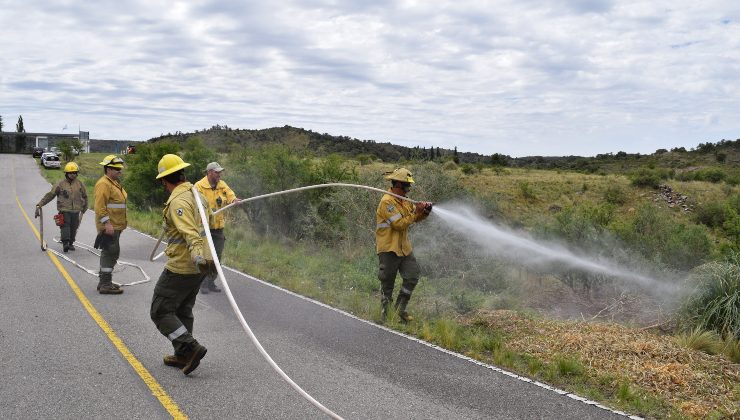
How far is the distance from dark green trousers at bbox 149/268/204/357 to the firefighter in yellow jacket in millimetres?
2731

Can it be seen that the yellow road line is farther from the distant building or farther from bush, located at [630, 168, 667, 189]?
the distant building

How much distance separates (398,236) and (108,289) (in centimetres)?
464

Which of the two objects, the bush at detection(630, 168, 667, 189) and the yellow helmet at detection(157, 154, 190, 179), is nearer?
the yellow helmet at detection(157, 154, 190, 179)

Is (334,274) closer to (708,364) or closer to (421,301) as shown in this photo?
(421,301)

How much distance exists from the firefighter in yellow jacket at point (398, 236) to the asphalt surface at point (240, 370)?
0.67m

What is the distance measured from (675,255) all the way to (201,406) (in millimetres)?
10054

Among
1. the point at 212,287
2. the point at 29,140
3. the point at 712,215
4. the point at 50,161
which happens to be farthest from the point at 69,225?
the point at 29,140

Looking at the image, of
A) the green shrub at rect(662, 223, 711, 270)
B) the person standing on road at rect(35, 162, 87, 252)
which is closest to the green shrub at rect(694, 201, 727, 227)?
the green shrub at rect(662, 223, 711, 270)

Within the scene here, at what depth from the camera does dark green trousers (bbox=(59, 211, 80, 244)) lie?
13.4 meters

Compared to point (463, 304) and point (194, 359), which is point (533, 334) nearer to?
point (463, 304)

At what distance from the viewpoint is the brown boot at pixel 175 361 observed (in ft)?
19.9

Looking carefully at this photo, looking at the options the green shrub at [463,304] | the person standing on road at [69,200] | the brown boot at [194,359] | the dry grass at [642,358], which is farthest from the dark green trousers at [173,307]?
the person standing on road at [69,200]

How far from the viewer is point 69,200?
13273mm

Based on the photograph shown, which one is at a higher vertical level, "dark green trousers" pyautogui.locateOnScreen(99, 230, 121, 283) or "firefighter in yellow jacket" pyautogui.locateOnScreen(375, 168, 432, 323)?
"firefighter in yellow jacket" pyautogui.locateOnScreen(375, 168, 432, 323)
